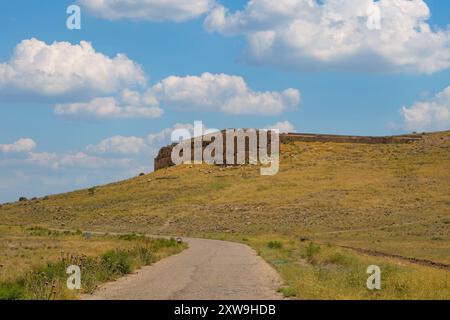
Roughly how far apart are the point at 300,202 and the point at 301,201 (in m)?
0.53

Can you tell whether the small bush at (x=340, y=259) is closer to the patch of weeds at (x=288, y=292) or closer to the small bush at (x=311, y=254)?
the small bush at (x=311, y=254)

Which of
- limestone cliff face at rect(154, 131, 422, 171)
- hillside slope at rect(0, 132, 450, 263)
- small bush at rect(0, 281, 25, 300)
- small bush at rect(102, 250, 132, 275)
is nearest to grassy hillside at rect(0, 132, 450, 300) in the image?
hillside slope at rect(0, 132, 450, 263)

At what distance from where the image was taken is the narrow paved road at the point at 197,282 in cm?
1545

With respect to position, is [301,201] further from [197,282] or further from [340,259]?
[197,282]

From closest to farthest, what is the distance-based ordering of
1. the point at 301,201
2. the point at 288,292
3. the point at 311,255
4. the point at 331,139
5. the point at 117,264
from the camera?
the point at 288,292 → the point at 117,264 → the point at 311,255 → the point at 301,201 → the point at 331,139

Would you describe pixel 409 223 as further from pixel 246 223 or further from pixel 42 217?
pixel 42 217

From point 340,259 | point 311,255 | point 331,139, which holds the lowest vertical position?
point 311,255

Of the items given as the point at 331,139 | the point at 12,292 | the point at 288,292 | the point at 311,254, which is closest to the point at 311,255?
the point at 311,254

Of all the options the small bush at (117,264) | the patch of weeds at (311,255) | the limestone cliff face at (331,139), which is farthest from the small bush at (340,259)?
the limestone cliff face at (331,139)

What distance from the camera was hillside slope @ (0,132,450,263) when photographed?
5556 centimetres

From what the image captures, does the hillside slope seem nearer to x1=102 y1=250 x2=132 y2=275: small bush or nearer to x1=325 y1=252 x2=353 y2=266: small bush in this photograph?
x1=325 y1=252 x2=353 y2=266: small bush

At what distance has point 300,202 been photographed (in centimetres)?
7100

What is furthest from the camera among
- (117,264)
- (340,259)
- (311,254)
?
(311,254)

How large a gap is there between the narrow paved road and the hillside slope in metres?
14.4
